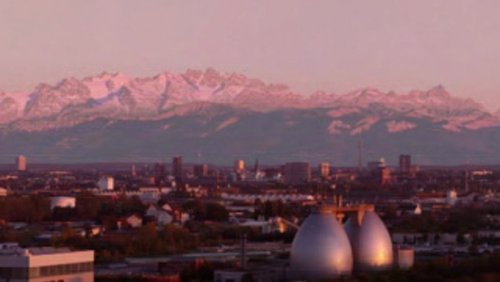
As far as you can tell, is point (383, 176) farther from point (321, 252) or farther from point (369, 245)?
point (321, 252)

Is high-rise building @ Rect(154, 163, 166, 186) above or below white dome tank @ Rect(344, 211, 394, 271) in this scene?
above

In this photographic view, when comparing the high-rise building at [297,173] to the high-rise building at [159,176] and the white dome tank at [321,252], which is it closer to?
the high-rise building at [159,176]

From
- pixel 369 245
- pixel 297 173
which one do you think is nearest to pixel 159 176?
pixel 297 173

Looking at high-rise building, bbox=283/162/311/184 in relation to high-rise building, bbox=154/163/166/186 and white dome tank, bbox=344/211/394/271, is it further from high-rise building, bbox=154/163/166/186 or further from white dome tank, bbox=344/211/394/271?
white dome tank, bbox=344/211/394/271

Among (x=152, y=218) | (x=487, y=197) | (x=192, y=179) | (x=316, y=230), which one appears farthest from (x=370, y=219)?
(x=192, y=179)

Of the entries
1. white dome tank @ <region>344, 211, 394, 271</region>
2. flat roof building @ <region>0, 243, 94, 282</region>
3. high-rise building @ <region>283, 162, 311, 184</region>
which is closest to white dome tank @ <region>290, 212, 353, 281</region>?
white dome tank @ <region>344, 211, 394, 271</region>
